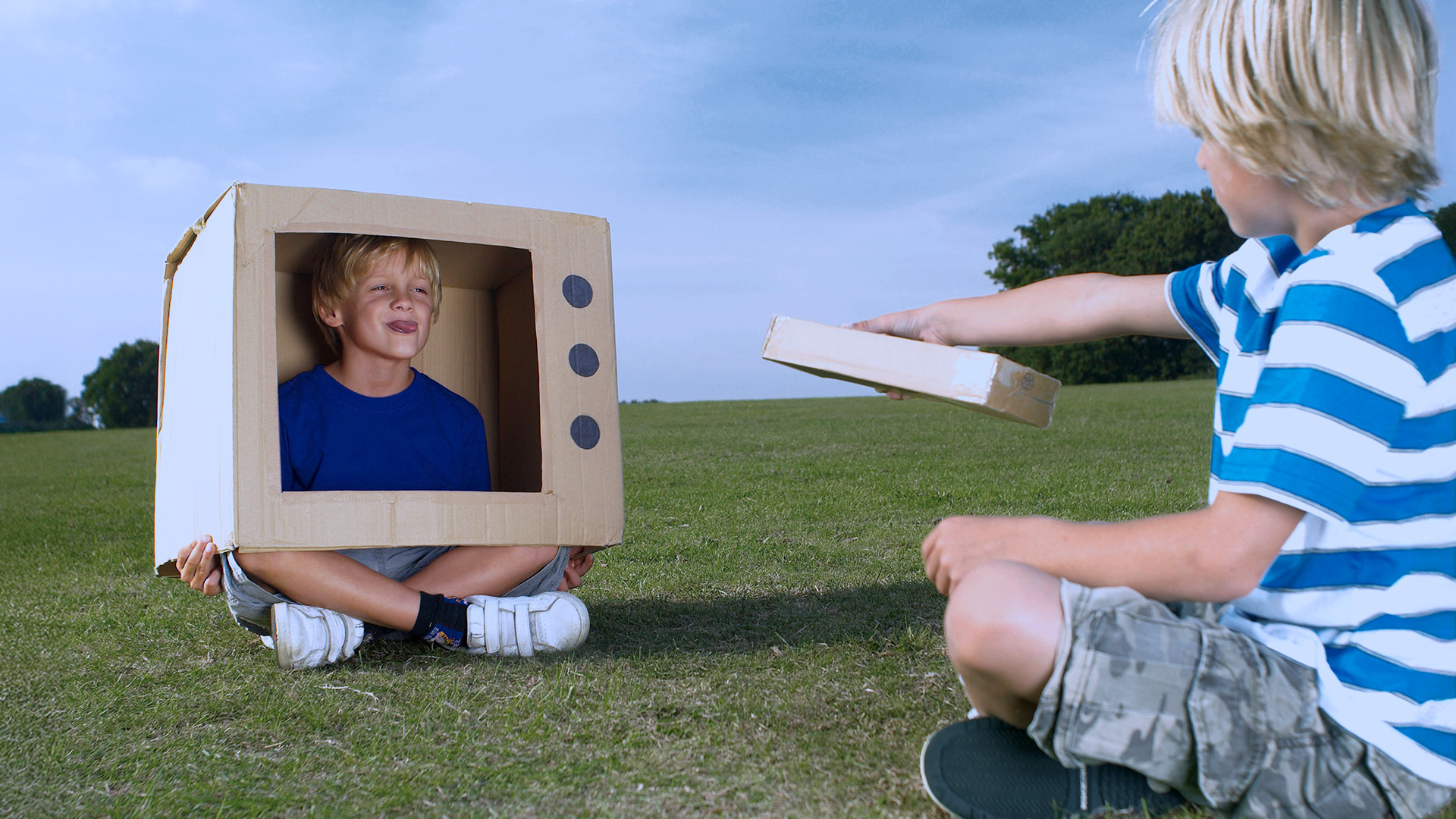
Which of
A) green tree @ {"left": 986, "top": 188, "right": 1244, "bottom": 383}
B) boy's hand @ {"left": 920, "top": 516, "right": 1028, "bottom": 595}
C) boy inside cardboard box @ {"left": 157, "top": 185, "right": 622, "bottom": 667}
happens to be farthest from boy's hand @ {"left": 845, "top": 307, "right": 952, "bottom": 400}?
green tree @ {"left": 986, "top": 188, "right": 1244, "bottom": 383}

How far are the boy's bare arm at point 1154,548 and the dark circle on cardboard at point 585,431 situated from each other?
43.5 inches

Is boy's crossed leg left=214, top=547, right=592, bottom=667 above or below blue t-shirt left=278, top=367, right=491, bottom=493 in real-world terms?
below

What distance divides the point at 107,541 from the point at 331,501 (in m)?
3.00

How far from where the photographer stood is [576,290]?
2.27m

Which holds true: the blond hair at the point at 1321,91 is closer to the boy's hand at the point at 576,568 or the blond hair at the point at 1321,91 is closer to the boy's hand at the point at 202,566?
the boy's hand at the point at 576,568

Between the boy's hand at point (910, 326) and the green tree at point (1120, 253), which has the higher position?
the green tree at point (1120, 253)

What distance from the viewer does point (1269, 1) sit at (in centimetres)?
116

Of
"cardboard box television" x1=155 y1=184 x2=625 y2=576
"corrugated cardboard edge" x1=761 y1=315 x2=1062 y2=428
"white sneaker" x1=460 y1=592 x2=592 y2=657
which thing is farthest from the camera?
"white sneaker" x1=460 y1=592 x2=592 y2=657

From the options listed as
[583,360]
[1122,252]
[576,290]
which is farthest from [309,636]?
[1122,252]

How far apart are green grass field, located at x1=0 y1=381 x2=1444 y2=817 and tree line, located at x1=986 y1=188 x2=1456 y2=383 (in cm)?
2707

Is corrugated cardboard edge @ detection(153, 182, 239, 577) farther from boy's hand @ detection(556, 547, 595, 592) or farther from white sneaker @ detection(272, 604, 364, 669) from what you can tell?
boy's hand @ detection(556, 547, 595, 592)

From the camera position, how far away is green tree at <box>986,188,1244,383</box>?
3247cm

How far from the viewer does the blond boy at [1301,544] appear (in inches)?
43.5

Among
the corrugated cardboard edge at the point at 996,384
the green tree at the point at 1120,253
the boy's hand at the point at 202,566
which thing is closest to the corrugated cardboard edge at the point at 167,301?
the boy's hand at the point at 202,566
